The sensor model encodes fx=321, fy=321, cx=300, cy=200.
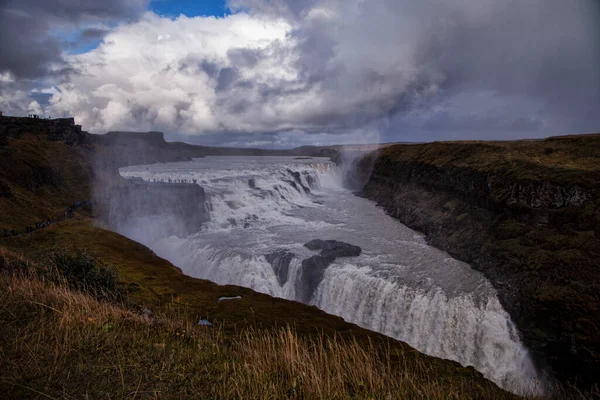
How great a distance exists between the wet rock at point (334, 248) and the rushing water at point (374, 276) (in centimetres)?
65

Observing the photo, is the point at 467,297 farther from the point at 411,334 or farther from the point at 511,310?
the point at 411,334

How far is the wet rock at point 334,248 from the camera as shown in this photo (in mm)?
23609

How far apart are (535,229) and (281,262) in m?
16.7

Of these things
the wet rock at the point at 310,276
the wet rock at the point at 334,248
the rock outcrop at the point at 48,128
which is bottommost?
the wet rock at the point at 310,276

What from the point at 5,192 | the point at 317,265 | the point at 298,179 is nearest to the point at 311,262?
the point at 317,265

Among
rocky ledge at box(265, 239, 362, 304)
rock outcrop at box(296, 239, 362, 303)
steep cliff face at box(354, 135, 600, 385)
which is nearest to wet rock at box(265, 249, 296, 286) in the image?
rocky ledge at box(265, 239, 362, 304)

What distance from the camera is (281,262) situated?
23.2m

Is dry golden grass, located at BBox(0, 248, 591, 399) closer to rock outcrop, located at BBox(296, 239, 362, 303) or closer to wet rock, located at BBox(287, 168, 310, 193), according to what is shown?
rock outcrop, located at BBox(296, 239, 362, 303)

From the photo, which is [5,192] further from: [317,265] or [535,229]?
[535,229]

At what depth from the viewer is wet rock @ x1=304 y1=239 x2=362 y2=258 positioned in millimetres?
23609

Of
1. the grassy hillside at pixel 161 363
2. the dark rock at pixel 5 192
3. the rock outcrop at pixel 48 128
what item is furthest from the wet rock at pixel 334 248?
the rock outcrop at pixel 48 128

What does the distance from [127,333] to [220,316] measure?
255 inches

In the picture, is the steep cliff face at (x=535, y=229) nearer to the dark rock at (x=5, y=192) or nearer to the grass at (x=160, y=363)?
the grass at (x=160, y=363)

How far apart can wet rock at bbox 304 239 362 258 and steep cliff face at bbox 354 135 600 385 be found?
24.1 feet
